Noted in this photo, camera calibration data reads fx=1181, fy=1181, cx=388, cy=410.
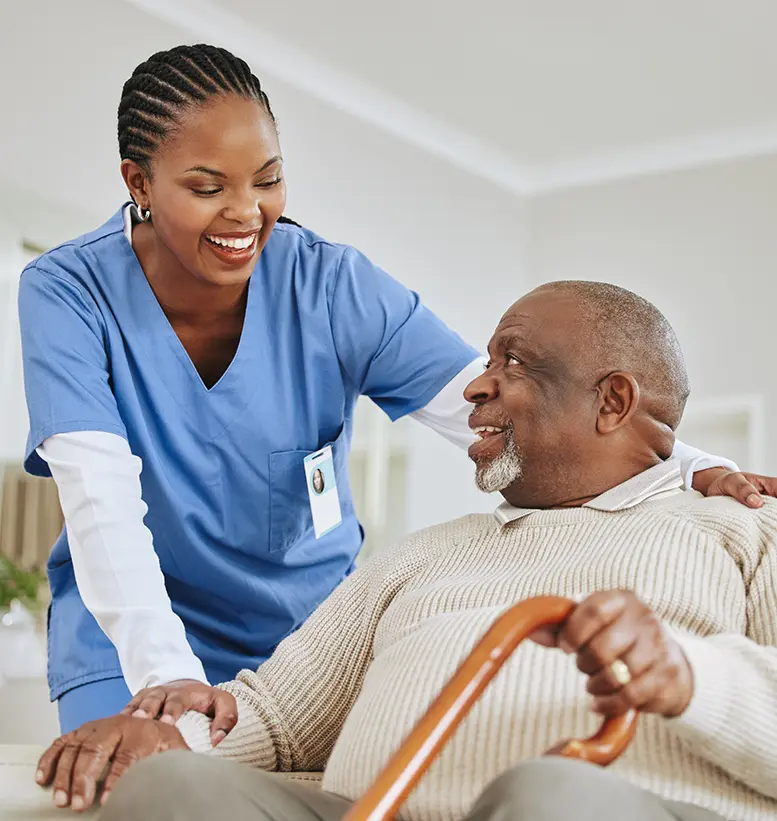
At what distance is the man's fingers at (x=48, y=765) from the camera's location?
3.42 ft

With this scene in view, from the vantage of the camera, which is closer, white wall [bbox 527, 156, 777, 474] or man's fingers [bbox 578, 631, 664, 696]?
man's fingers [bbox 578, 631, 664, 696]

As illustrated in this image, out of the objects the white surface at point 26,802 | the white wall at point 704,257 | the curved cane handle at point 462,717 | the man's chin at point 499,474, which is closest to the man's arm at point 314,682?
the man's chin at point 499,474

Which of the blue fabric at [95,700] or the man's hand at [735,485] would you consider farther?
the blue fabric at [95,700]

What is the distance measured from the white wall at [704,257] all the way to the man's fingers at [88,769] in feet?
12.8

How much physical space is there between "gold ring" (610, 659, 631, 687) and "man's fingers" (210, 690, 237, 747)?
0.55 m

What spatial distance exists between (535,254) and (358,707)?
14.5ft

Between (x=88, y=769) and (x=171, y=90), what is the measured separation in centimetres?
85

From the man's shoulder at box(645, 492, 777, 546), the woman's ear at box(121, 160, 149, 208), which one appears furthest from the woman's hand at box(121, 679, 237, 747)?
the woman's ear at box(121, 160, 149, 208)

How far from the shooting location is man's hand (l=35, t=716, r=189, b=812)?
1.01 m

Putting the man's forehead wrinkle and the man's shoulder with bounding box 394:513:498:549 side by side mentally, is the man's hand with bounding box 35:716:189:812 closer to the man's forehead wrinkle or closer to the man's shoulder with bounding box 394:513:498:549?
the man's shoulder with bounding box 394:513:498:549

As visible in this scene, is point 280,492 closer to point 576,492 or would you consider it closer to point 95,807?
point 576,492

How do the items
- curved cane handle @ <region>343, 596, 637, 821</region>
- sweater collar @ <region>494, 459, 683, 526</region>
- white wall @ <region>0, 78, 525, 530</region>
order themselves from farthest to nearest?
white wall @ <region>0, 78, 525, 530</region>
sweater collar @ <region>494, 459, 683, 526</region>
curved cane handle @ <region>343, 596, 637, 821</region>

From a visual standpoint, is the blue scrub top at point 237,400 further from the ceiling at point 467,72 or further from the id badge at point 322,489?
the ceiling at point 467,72

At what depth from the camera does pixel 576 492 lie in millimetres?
1323
